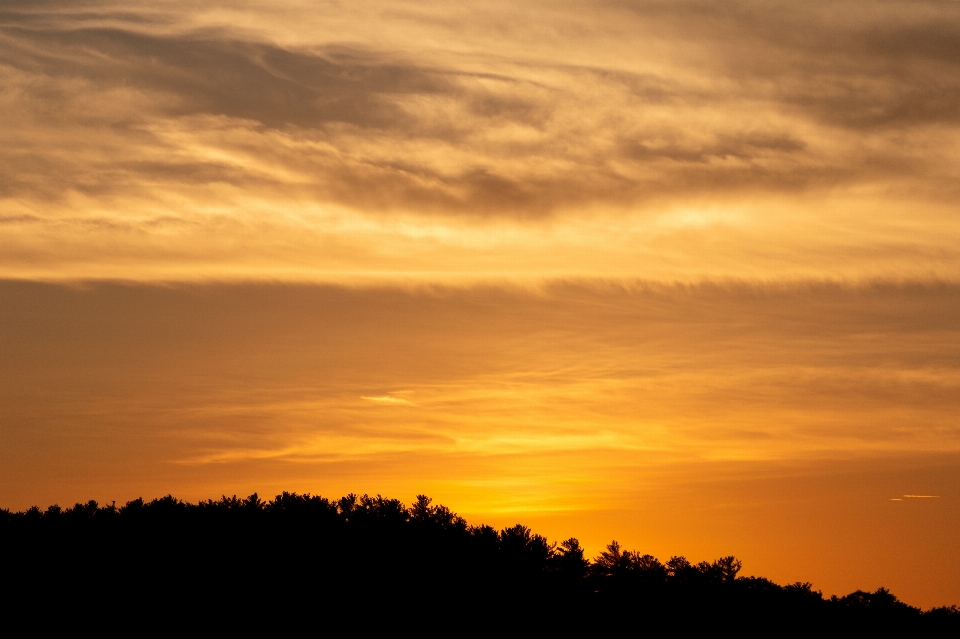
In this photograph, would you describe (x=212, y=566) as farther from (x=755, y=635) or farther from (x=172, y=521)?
A: (x=755, y=635)

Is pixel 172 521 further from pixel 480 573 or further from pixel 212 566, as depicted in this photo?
pixel 480 573

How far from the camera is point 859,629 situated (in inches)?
4218

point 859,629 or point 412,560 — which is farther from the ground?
point 412,560

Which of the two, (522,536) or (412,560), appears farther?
(522,536)

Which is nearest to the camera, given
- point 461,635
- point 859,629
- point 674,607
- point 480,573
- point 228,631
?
point 228,631

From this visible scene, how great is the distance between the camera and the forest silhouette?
7906cm

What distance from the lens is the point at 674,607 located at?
97.0 m

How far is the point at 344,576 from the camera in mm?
83688

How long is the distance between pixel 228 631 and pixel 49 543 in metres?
18.3

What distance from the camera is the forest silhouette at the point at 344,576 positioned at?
7906 centimetres

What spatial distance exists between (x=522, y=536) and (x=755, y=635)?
2196cm

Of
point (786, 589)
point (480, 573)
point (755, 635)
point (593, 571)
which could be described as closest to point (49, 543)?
point (480, 573)

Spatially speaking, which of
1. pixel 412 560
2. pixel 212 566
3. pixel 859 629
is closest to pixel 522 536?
pixel 412 560

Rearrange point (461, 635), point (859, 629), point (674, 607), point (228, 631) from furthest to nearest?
point (859, 629) < point (674, 607) < point (461, 635) < point (228, 631)
